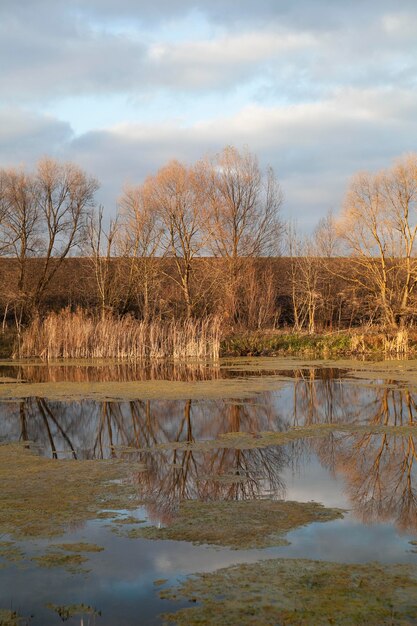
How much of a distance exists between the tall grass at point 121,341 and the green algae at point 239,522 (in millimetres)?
15329

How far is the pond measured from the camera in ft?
14.1

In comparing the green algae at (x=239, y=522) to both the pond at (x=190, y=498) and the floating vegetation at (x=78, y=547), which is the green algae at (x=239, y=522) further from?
Answer: the floating vegetation at (x=78, y=547)

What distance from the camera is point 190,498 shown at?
255 inches

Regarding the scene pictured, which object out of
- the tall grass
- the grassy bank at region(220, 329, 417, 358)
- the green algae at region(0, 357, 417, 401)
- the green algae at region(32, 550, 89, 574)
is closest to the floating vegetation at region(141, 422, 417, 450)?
the green algae at region(0, 357, 417, 401)

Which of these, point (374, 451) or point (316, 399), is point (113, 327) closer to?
point (316, 399)

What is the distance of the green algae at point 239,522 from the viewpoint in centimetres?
526

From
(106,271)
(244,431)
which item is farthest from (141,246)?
(244,431)

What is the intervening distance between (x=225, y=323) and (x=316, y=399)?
14.3 m

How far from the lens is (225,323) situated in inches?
1072

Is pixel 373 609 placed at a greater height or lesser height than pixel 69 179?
lesser

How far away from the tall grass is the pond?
8.29 m

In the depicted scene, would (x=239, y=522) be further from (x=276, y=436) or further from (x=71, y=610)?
(x=276, y=436)

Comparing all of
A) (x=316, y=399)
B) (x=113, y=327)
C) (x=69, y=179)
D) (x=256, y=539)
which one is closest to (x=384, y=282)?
(x=113, y=327)

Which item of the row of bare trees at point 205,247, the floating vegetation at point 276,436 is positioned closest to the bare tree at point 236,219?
the row of bare trees at point 205,247
